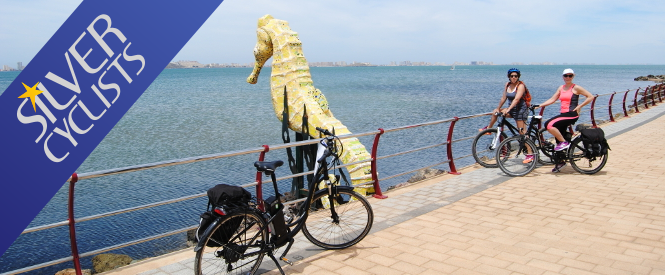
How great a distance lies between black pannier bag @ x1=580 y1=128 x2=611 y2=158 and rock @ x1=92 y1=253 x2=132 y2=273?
8.18 meters

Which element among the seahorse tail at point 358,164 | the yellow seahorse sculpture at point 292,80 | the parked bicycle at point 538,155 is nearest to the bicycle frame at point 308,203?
the parked bicycle at point 538,155

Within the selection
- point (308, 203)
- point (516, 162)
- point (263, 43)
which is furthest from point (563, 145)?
point (263, 43)

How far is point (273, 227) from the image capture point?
14.0 feet

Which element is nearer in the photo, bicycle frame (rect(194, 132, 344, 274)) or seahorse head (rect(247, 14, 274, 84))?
bicycle frame (rect(194, 132, 344, 274))

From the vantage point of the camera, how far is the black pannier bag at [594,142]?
7695 mm

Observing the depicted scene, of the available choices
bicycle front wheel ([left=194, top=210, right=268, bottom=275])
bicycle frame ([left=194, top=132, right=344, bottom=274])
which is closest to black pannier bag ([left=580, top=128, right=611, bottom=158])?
bicycle frame ([left=194, top=132, right=344, bottom=274])

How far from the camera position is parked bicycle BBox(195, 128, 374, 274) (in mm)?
3824

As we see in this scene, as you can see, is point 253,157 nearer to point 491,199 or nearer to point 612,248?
point 491,199

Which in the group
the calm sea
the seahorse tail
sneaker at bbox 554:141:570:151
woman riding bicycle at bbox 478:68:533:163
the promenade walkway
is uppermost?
woman riding bicycle at bbox 478:68:533:163

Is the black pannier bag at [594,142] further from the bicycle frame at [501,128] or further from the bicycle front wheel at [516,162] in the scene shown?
the bicycle frame at [501,128]

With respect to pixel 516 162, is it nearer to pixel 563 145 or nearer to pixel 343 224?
pixel 563 145

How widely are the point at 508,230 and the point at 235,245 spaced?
3.05 meters

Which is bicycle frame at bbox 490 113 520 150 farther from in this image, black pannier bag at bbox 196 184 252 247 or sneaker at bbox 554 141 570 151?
black pannier bag at bbox 196 184 252 247

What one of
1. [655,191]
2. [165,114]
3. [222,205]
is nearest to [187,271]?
[222,205]
